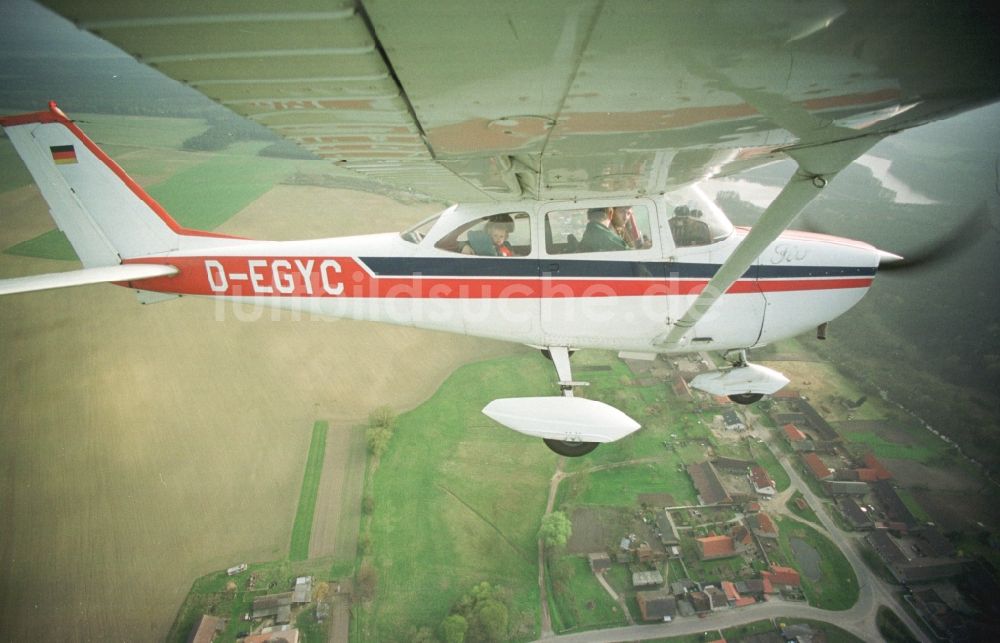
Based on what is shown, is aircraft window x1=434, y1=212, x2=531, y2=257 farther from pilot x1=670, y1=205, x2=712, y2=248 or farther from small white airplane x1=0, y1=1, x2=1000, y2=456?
pilot x1=670, y1=205, x2=712, y2=248

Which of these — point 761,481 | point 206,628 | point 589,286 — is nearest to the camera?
point 589,286

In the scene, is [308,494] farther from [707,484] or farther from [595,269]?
[707,484]

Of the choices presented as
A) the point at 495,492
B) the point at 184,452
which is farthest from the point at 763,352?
the point at 184,452

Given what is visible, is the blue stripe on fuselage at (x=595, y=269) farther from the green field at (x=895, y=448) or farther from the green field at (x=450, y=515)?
the green field at (x=895, y=448)

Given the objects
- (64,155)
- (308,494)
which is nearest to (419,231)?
(64,155)

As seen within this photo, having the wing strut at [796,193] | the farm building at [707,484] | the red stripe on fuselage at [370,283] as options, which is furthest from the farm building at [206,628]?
the farm building at [707,484]

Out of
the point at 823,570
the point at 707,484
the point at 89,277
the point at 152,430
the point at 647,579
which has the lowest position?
the point at 823,570

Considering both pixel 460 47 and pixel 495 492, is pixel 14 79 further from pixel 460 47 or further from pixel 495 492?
pixel 460 47

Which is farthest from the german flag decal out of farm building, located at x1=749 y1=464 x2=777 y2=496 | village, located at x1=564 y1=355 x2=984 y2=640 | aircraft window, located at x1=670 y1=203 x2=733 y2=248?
farm building, located at x1=749 y1=464 x2=777 y2=496
